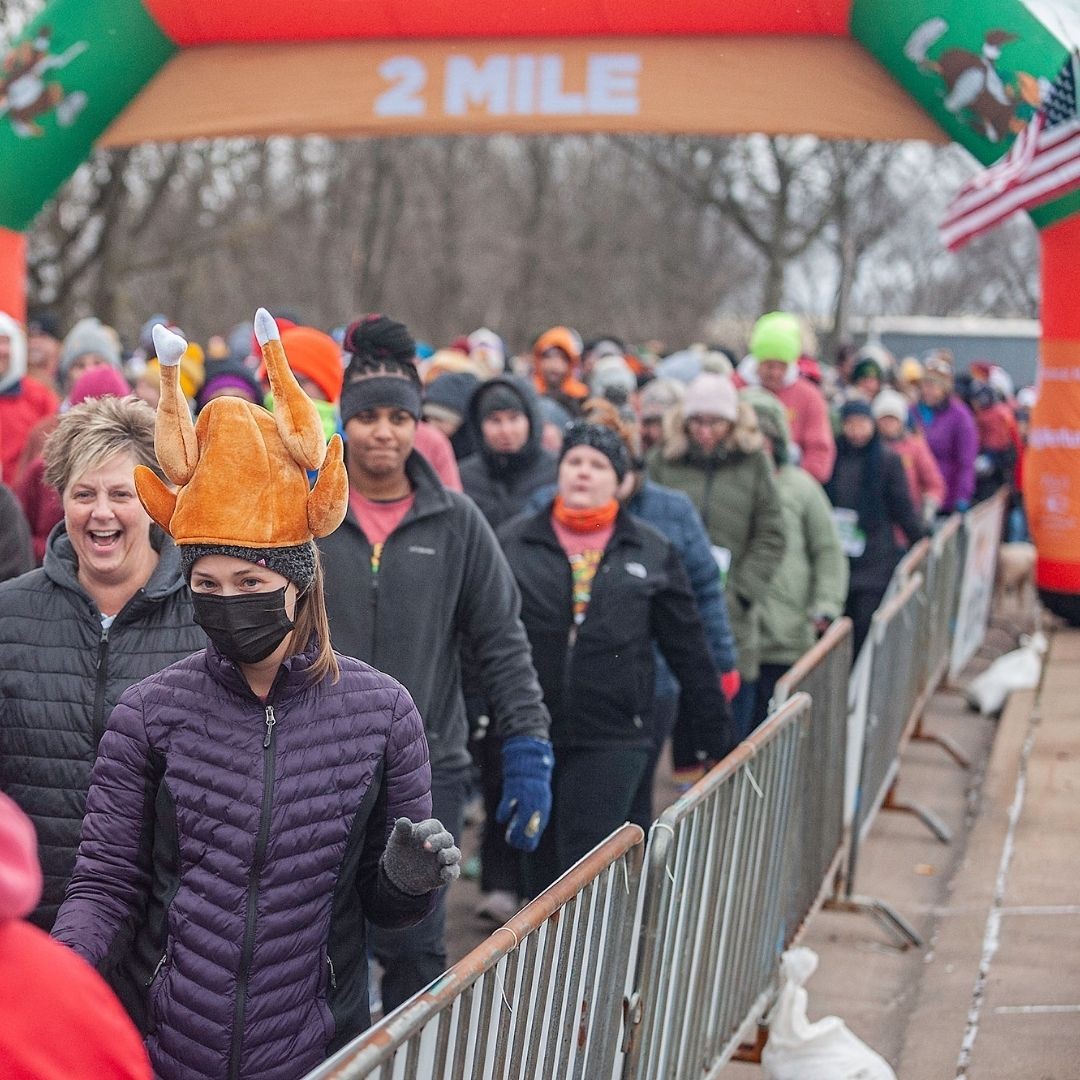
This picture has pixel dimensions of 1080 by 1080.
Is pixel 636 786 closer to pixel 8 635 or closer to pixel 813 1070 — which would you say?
pixel 813 1070

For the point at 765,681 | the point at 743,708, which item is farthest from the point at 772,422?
the point at 743,708

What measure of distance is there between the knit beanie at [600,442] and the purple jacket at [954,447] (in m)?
8.98

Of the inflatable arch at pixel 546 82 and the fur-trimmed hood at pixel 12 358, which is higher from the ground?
the inflatable arch at pixel 546 82

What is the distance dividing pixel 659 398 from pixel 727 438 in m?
2.42

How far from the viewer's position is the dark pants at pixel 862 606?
400 inches

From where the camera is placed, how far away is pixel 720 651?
21.8ft

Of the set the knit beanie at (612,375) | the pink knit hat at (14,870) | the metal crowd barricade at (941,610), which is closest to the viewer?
the pink knit hat at (14,870)

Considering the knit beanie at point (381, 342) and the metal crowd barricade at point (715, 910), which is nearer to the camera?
the metal crowd barricade at point (715, 910)

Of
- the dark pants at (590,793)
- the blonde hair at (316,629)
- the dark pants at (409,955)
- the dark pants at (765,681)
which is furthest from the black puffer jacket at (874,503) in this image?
the blonde hair at (316,629)

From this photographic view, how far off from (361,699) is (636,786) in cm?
282

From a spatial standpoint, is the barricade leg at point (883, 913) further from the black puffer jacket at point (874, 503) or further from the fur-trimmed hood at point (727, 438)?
the black puffer jacket at point (874, 503)

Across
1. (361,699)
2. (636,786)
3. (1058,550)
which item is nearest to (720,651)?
(636,786)

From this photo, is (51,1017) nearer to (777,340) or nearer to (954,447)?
(777,340)

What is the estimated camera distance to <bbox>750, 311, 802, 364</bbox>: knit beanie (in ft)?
35.2
